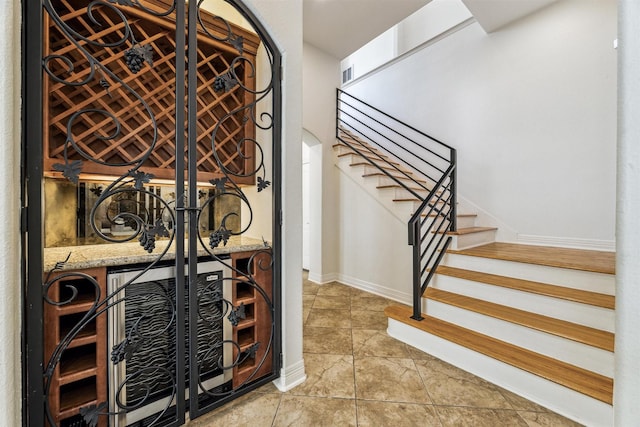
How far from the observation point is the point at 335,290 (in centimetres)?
332

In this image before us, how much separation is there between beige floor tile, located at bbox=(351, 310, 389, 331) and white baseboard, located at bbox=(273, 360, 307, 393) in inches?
33.6

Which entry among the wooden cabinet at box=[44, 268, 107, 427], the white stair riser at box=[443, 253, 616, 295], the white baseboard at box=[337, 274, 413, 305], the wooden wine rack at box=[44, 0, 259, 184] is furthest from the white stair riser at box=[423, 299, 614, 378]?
the wooden cabinet at box=[44, 268, 107, 427]

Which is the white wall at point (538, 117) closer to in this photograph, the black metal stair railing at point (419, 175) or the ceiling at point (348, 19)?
the black metal stair railing at point (419, 175)

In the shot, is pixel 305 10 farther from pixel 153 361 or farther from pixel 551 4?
pixel 153 361

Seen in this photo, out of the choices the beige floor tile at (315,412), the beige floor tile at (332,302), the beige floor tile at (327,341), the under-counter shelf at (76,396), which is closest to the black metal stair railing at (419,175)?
the beige floor tile at (327,341)

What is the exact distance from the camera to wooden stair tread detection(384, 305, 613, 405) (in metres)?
1.32

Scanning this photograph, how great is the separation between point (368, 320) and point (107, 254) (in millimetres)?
2166

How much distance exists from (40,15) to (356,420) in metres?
2.23

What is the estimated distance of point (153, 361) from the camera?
4.06 ft

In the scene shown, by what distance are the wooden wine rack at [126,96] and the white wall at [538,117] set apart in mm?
3072

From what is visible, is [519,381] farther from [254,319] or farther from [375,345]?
[254,319]

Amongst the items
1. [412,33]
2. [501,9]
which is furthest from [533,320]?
[412,33]

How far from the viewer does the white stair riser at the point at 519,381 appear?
128cm

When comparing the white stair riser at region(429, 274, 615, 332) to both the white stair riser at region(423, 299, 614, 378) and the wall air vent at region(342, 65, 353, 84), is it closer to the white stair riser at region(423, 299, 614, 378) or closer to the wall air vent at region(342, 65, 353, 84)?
the white stair riser at region(423, 299, 614, 378)
